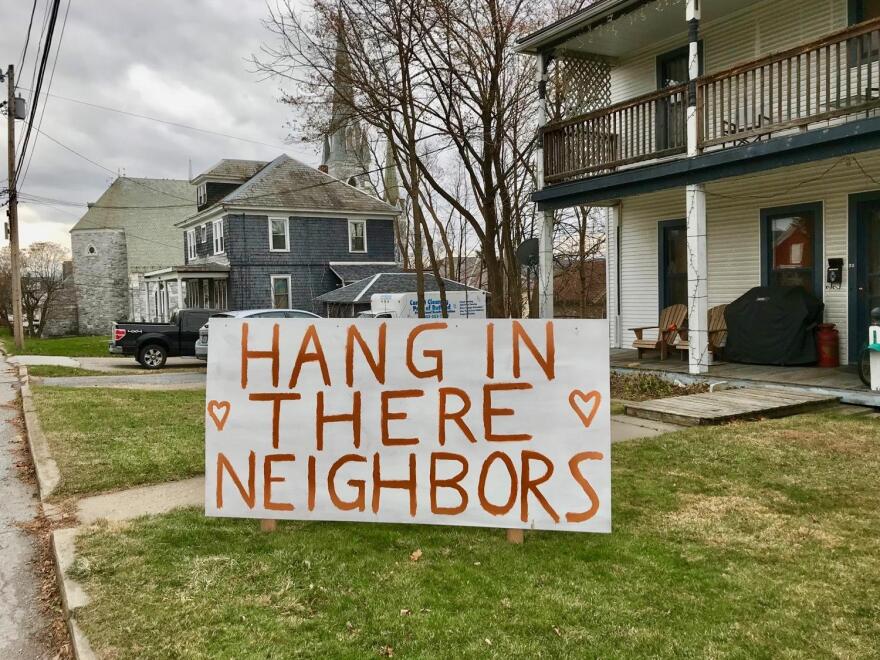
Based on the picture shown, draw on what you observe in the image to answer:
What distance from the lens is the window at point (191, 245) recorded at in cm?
3700

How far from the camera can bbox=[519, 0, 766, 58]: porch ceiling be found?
→ 11.7 metres

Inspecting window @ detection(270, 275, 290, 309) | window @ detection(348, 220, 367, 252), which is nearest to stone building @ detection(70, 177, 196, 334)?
window @ detection(270, 275, 290, 309)

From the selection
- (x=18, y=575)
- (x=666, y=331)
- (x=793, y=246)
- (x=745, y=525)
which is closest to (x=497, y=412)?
(x=745, y=525)

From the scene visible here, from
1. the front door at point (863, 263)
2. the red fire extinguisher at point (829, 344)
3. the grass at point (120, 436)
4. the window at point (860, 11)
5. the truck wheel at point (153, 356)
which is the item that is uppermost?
the window at point (860, 11)

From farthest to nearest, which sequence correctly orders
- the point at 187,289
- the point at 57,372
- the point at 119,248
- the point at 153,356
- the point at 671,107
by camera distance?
the point at 119,248 → the point at 187,289 → the point at 153,356 → the point at 57,372 → the point at 671,107

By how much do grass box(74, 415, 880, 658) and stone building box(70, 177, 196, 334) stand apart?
44952mm

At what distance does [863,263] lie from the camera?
413 inches

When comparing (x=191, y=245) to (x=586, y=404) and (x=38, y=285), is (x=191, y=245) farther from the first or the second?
(x=586, y=404)

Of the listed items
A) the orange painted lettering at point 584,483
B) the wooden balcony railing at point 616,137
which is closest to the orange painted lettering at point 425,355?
the orange painted lettering at point 584,483

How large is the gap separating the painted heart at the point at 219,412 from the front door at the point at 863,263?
386 inches

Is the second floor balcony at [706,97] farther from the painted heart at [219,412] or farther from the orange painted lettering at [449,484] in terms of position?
the painted heart at [219,412]


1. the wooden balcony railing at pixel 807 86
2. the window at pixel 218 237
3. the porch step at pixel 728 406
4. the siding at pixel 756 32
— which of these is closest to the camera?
the porch step at pixel 728 406

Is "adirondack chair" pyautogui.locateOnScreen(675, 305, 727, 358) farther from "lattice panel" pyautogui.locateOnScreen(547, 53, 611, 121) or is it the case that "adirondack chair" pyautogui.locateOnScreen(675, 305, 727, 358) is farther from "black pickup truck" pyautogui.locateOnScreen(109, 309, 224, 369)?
"black pickup truck" pyautogui.locateOnScreen(109, 309, 224, 369)

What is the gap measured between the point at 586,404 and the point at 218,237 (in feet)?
104
